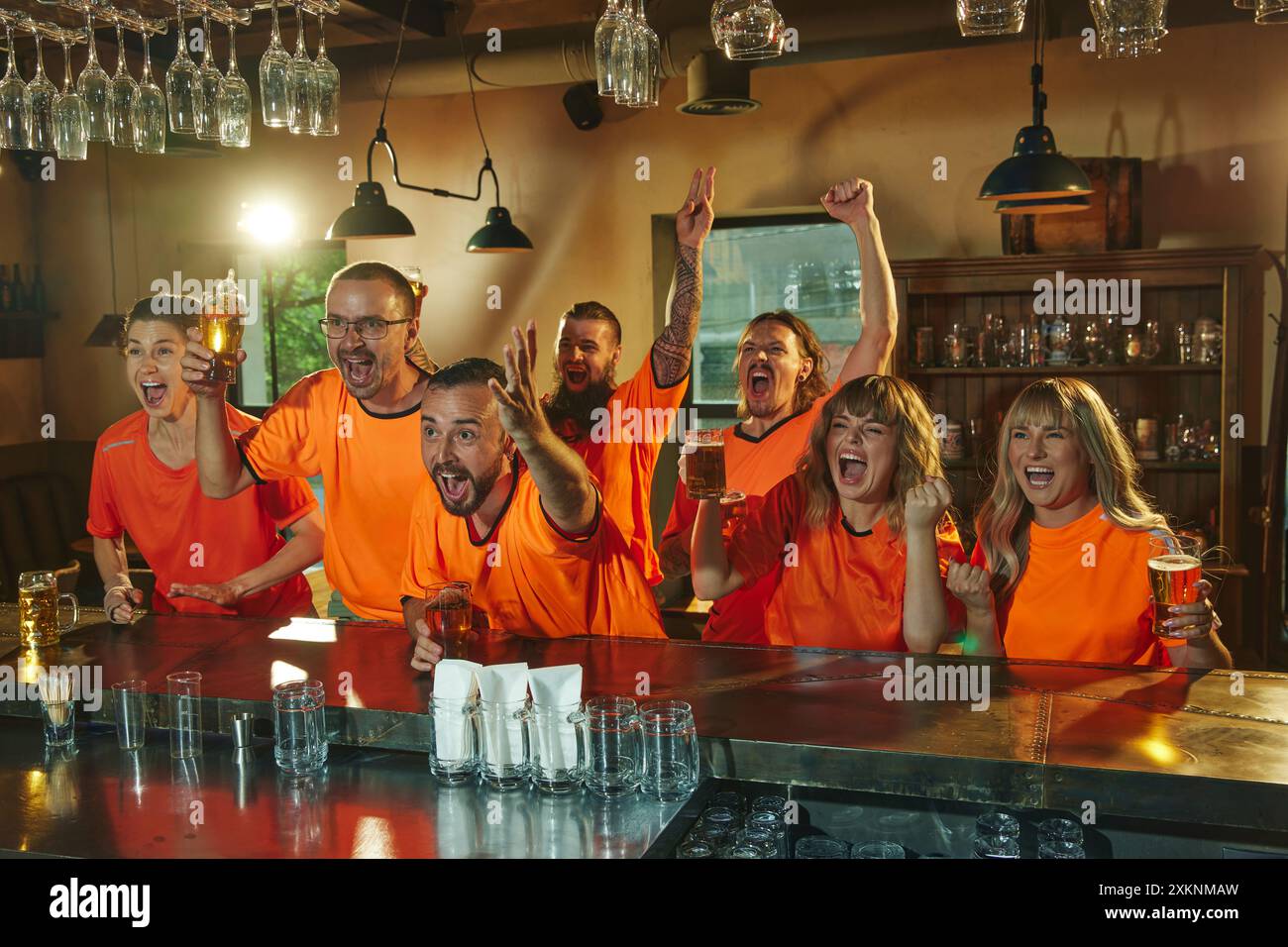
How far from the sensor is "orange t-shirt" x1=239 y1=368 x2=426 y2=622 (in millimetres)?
3721

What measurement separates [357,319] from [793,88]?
3.42 meters

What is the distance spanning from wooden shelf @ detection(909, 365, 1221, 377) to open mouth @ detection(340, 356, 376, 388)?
3.03 meters

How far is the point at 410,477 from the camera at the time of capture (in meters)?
3.70

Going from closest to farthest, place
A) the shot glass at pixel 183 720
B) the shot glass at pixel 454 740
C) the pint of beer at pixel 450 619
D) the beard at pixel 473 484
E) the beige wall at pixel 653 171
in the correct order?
the shot glass at pixel 454 740
the shot glass at pixel 183 720
the pint of beer at pixel 450 619
the beard at pixel 473 484
the beige wall at pixel 653 171

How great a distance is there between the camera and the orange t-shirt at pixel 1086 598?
2801mm

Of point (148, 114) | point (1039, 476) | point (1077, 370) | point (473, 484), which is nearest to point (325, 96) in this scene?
point (148, 114)

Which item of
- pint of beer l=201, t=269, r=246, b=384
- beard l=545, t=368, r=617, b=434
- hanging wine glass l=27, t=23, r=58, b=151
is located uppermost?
hanging wine glass l=27, t=23, r=58, b=151

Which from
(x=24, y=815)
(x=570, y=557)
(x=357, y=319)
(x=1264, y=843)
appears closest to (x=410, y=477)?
(x=357, y=319)

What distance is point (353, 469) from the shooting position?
377cm

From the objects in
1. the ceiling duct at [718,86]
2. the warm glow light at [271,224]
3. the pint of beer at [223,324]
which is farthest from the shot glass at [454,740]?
the warm glow light at [271,224]

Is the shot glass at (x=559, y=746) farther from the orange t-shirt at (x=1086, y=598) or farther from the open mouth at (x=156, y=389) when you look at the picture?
the open mouth at (x=156, y=389)

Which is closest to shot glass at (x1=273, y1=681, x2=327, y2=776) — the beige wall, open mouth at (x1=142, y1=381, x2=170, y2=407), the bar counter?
the bar counter

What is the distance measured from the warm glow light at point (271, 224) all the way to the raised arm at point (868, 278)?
467 centimetres

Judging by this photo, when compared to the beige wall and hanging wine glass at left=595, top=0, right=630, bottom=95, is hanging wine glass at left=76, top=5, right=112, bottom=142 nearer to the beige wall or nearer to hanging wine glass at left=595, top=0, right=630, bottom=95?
hanging wine glass at left=595, top=0, right=630, bottom=95
